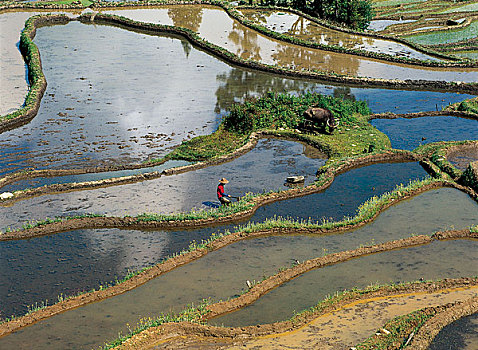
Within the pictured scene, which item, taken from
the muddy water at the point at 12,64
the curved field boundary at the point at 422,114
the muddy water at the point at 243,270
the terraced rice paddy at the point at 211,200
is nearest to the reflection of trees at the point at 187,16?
the muddy water at the point at 12,64

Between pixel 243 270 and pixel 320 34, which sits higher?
pixel 320 34

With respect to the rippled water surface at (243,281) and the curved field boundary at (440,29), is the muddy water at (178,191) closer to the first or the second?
the rippled water surface at (243,281)

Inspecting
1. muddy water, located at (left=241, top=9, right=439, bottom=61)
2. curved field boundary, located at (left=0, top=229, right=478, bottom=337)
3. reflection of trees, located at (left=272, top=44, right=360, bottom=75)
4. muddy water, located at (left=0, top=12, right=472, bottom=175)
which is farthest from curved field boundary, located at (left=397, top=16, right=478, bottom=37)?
curved field boundary, located at (left=0, top=229, right=478, bottom=337)

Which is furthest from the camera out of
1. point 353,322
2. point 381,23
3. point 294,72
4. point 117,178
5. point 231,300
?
point 381,23

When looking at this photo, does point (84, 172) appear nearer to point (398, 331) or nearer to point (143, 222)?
point (143, 222)

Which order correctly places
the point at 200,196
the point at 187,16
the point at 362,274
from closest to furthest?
1. the point at 362,274
2. the point at 200,196
3. the point at 187,16

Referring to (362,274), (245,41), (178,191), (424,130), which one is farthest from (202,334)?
(245,41)

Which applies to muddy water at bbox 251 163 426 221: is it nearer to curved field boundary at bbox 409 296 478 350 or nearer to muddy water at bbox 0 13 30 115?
curved field boundary at bbox 409 296 478 350
